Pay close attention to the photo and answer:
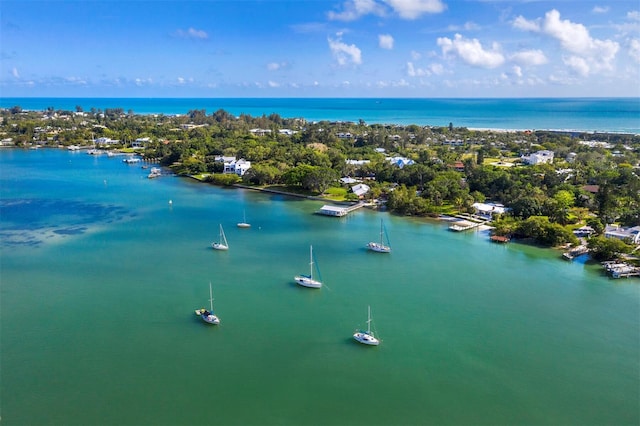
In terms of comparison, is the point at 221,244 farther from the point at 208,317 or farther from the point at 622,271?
the point at 622,271

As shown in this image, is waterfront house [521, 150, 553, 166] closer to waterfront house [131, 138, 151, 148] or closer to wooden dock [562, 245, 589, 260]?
wooden dock [562, 245, 589, 260]

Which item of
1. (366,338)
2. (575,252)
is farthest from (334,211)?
(366,338)

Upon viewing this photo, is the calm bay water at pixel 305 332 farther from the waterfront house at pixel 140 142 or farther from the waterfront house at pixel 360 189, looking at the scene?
the waterfront house at pixel 140 142

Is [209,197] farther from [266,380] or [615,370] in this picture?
[615,370]

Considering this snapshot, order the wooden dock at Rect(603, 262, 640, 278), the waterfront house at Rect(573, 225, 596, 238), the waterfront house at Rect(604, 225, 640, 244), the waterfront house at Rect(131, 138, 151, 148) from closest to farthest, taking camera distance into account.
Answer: the wooden dock at Rect(603, 262, 640, 278), the waterfront house at Rect(604, 225, 640, 244), the waterfront house at Rect(573, 225, 596, 238), the waterfront house at Rect(131, 138, 151, 148)

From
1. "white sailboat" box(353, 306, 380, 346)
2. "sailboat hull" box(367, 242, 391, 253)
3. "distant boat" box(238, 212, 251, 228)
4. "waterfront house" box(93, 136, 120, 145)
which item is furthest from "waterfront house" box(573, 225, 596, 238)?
"waterfront house" box(93, 136, 120, 145)

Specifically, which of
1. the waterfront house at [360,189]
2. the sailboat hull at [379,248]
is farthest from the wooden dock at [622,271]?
the waterfront house at [360,189]
